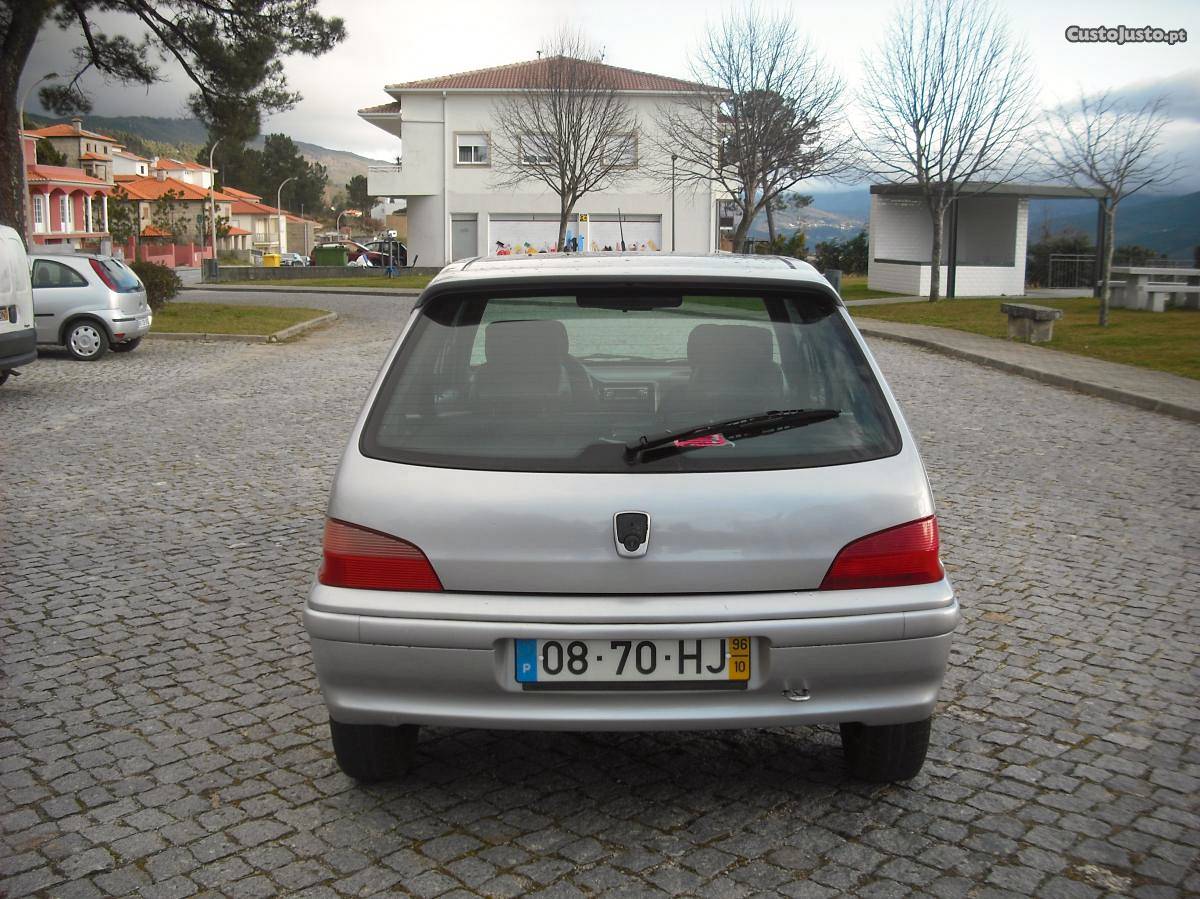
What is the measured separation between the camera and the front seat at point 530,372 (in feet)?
11.5

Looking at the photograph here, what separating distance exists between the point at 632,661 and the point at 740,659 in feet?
0.92

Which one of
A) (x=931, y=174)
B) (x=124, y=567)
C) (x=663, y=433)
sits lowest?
(x=124, y=567)

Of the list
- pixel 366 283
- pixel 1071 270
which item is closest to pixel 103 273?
pixel 366 283

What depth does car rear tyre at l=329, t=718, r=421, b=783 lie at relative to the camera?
146 inches

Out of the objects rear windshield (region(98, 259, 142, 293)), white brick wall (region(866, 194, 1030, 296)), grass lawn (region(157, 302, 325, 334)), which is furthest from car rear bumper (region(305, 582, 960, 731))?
white brick wall (region(866, 194, 1030, 296))

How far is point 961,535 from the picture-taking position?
288 inches

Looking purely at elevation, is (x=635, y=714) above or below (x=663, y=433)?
below

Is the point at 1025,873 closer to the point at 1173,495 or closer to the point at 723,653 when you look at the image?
the point at 723,653

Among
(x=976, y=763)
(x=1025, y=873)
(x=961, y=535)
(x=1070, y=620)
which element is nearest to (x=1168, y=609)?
(x=1070, y=620)

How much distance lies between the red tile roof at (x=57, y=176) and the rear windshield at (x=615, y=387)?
7753 centimetres

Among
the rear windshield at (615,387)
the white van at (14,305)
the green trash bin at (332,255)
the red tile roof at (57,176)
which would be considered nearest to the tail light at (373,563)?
the rear windshield at (615,387)

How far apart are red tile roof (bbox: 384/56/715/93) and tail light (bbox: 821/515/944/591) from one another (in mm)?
53134

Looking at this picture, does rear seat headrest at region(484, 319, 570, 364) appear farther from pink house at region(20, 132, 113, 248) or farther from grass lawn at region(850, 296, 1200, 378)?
pink house at region(20, 132, 113, 248)

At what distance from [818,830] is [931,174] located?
3466cm
